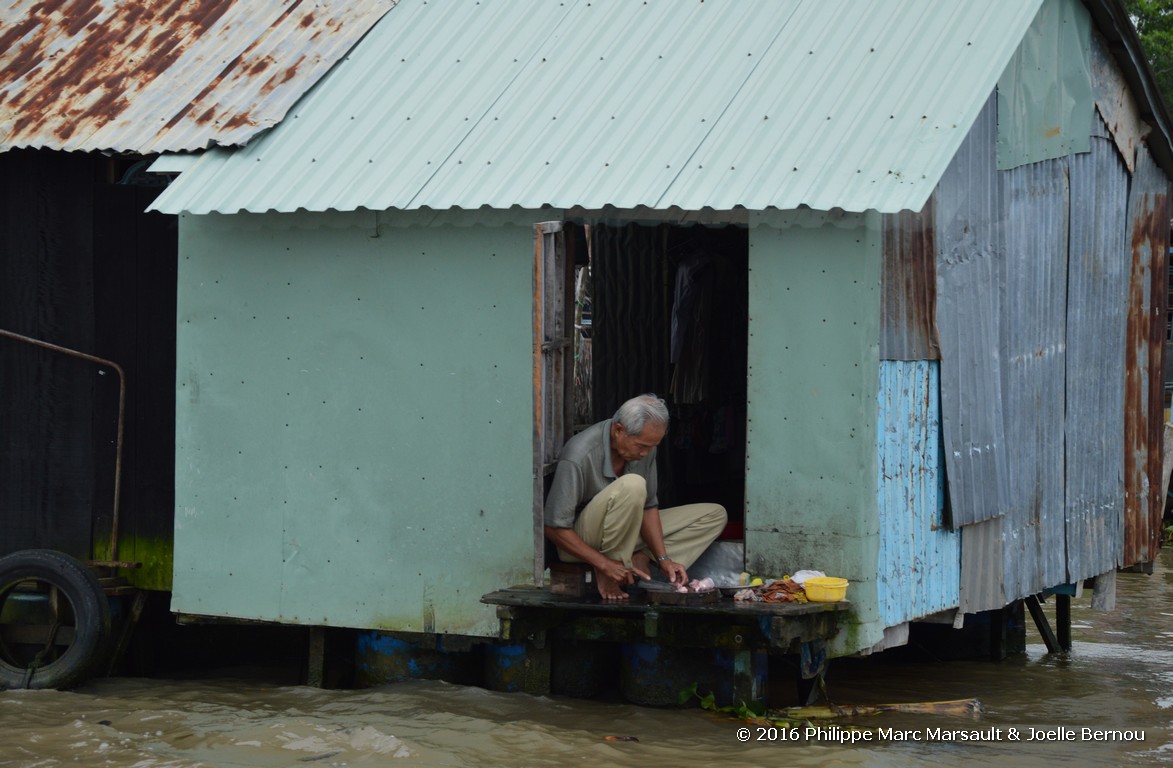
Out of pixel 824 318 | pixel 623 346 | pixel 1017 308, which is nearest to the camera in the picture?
pixel 824 318

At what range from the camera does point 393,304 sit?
816cm

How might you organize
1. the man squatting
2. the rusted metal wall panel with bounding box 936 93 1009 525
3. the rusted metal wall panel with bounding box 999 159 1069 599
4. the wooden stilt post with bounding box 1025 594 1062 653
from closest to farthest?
the man squatting
the rusted metal wall panel with bounding box 936 93 1009 525
the rusted metal wall panel with bounding box 999 159 1069 599
the wooden stilt post with bounding box 1025 594 1062 653

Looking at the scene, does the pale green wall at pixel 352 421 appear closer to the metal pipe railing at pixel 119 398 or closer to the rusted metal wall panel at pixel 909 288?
the metal pipe railing at pixel 119 398

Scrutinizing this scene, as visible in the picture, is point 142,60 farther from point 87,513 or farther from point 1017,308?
point 1017,308

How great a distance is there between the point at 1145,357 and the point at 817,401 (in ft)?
15.0

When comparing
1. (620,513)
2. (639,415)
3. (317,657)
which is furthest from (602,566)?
(317,657)

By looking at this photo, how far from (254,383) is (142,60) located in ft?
7.69

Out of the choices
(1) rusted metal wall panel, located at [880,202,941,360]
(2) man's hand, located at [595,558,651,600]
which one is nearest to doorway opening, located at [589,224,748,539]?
(2) man's hand, located at [595,558,651,600]

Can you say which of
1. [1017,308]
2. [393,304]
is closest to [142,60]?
[393,304]

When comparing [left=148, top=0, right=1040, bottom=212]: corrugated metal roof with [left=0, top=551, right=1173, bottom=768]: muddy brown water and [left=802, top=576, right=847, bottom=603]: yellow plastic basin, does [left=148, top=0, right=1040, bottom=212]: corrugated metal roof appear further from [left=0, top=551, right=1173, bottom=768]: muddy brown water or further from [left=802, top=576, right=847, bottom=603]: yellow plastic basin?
[left=0, top=551, right=1173, bottom=768]: muddy brown water

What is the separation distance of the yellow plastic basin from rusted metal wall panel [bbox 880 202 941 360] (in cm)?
106

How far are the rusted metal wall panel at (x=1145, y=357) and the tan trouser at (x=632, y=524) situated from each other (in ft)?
13.3

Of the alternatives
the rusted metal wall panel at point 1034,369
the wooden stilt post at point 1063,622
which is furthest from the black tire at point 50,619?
the wooden stilt post at point 1063,622

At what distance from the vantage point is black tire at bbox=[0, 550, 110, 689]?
27.8ft
